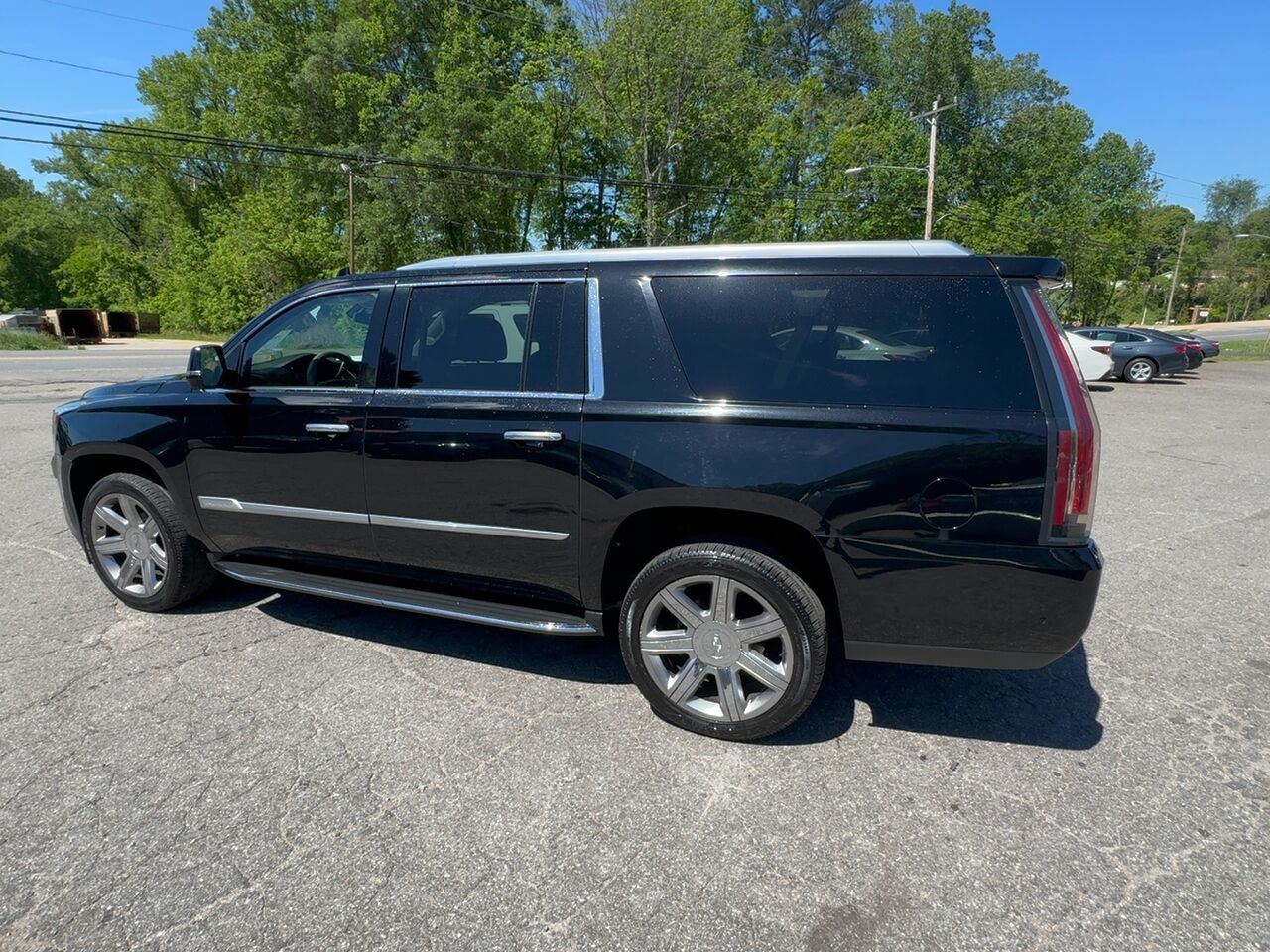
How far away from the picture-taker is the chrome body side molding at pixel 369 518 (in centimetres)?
310

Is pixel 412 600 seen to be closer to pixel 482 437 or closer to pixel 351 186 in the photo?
pixel 482 437

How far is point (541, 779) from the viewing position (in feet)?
8.70

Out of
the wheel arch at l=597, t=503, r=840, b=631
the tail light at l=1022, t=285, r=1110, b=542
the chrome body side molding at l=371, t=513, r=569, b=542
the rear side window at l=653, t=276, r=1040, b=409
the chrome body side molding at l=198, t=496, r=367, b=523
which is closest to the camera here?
the tail light at l=1022, t=285, r=1110, b=542

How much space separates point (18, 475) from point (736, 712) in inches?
326

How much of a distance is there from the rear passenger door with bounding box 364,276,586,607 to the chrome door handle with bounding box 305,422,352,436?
14 cm

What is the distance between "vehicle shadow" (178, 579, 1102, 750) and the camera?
300 cm

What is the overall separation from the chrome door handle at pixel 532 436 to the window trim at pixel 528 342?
16cm

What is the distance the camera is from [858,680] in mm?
3389

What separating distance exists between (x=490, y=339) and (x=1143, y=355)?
2356cm

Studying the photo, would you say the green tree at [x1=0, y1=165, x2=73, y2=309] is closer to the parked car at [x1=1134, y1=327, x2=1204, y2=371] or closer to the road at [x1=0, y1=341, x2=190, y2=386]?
the road at [x1=0, y1=341, x2=190, y2=386]

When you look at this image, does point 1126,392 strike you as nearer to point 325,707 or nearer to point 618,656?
point 618,656

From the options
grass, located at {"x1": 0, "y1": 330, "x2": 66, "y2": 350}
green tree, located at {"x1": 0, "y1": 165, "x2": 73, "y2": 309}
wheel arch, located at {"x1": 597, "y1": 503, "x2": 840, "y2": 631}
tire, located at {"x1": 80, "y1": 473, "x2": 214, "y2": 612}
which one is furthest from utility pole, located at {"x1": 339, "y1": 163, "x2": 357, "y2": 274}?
green tree, located at {"x1": 0, "y1": 165, "x2": 73, "y2": 309}

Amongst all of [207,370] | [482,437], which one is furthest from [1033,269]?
[207,370]

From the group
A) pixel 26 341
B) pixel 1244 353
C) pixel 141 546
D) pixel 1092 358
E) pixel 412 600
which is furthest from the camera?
pixel 1244 353
